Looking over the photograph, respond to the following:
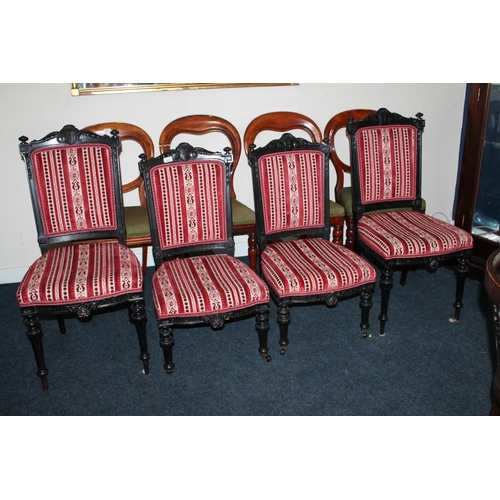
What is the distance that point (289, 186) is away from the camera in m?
2.61

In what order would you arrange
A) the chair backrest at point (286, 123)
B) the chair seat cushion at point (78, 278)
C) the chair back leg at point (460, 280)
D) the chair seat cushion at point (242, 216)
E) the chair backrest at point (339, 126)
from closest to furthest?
the chair seat cushion at point (78, 278)
the chair back leg at point (460, 280)
the chair seat cushion at point (242, 216)
the chair backrest at point (286, 123)
the chair backrest at point (339, 126)

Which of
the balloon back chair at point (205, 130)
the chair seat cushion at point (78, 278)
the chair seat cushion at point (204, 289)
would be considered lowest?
the chair seat cushion at point (204, 289)

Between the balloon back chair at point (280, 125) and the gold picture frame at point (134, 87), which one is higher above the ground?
the gold picture frame at point (134, 87)

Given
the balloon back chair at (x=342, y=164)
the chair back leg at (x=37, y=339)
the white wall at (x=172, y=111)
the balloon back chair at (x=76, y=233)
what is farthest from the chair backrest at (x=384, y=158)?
the chair back leg at (x=37, y=339)

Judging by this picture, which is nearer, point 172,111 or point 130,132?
point 130,132

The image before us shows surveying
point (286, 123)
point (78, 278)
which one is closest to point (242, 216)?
point (286, 123)

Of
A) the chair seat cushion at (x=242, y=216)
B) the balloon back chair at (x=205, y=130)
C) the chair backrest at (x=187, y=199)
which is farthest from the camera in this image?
the balloon back chair at (x=205, y=130)

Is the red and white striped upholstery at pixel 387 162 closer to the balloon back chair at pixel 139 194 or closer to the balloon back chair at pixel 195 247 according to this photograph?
the balloon back chair at pixel 195 247

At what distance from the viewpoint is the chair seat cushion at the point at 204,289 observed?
2207 millimetres

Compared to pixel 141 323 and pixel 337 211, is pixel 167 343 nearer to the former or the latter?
pixel 141 323

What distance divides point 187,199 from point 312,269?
2.30ft

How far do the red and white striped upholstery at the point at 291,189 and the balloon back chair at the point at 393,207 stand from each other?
344mm

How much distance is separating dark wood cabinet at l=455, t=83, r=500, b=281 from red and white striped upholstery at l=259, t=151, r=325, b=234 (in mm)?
Result: 1168

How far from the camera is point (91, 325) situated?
115 inches
